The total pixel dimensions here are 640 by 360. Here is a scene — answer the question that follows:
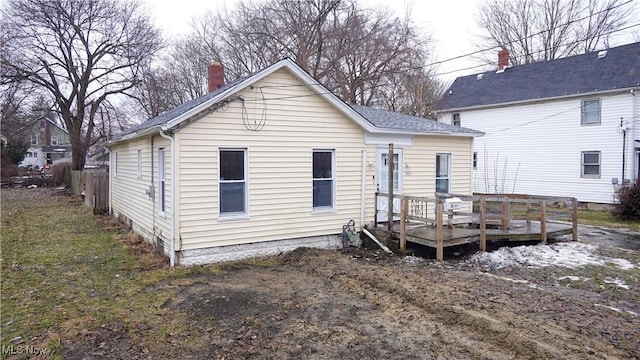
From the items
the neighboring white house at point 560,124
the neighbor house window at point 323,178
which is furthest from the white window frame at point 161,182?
the neighboring white house at point 560,124

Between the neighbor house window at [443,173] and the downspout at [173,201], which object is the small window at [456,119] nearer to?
the neighbor house window at [443,173]

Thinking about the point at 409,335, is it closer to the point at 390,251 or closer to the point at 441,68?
the point at 390,251

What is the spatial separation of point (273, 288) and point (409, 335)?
2839 mm

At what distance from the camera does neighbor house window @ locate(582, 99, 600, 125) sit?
19209 millimetres

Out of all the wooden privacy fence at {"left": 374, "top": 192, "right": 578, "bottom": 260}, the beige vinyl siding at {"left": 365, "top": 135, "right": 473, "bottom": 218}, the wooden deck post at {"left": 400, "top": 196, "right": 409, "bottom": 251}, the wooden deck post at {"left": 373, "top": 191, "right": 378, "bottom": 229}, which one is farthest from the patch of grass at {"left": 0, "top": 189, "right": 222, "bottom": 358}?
A: the beige vinyl siding at {"left": 365, "top": 135, "right": 473, "bottom": 218}

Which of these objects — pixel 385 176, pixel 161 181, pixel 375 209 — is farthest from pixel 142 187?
pixel 385 176

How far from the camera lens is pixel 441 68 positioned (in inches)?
1222

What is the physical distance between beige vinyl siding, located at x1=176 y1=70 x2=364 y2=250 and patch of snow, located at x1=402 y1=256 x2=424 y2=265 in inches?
74.2

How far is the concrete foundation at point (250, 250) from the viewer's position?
864 centimetres

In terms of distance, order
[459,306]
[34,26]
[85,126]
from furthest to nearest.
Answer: [85,126], [34,26], [459,306]

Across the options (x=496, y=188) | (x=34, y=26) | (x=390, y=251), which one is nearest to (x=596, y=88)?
(x=496, y=188)

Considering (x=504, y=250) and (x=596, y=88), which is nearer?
(x=504, y=250)

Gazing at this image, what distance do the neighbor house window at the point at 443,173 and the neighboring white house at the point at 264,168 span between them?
0.78 m

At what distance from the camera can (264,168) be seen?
9422mm
